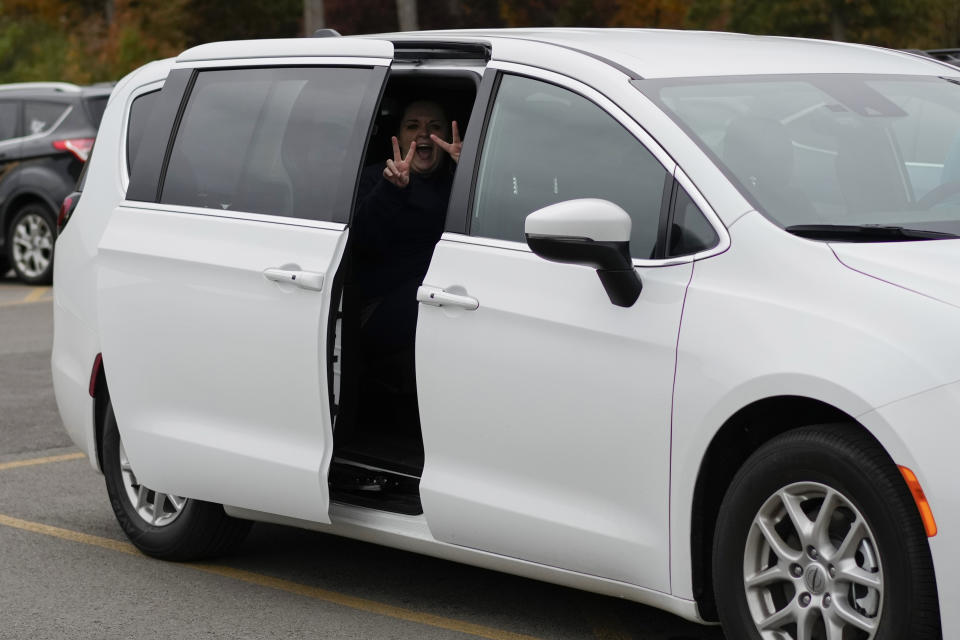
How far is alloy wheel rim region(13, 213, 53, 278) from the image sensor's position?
1645 centimetres

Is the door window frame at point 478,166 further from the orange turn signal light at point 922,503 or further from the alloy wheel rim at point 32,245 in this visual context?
the alloy wheel rim at point 32,245

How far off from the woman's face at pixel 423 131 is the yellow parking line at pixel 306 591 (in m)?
1.56

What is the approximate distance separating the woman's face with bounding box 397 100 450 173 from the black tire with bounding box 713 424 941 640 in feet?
7.39

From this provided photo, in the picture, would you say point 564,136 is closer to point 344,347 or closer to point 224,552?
point 344,347

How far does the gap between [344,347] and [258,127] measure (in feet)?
2.72

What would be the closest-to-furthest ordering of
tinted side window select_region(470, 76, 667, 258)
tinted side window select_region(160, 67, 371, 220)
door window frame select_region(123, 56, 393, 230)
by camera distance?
tinted side window select_region(470, 76, 667, 258), door window frame select_region(123, 56, 393, 230), tinted side window select_region(160, 67, 371, 220)

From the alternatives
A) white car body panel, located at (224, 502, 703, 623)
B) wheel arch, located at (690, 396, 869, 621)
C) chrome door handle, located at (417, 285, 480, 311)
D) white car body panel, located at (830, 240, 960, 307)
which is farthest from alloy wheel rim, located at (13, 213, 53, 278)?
white car body panel, located at (830, 240, 960, 307)

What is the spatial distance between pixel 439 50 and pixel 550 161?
2.30 feet

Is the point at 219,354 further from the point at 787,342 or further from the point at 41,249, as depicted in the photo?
the point at 41,249

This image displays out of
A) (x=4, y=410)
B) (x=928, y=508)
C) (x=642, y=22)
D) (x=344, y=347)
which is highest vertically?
(x=928, y=508)

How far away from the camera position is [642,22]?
37688mm

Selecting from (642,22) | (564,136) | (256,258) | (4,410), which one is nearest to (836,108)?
(564,136)

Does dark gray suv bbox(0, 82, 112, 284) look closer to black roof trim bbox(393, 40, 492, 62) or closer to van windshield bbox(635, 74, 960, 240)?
black roof trim bbox(393, 40, 492, 62)

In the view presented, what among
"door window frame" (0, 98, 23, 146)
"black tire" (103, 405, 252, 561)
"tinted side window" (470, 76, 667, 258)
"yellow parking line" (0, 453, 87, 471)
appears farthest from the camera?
"door window frame" (0, 98, 23, 146)
